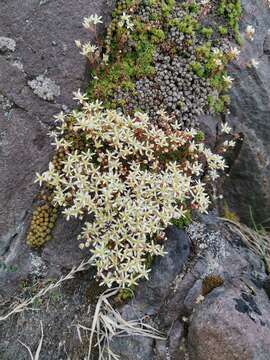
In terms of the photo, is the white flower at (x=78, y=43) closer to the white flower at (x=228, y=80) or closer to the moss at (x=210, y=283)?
the white flower at (x=228, y=80)

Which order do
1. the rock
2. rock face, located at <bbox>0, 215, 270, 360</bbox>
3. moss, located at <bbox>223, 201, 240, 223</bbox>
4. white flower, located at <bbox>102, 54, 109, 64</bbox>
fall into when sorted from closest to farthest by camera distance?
the rock, rock face, located at <bbox>0, 215, 270, 360</bbox>, white flower, located at <bbox>102, 54, 109, 64</bbox>, moss, located at <bbox>223, 201, 240, 223</bbox>

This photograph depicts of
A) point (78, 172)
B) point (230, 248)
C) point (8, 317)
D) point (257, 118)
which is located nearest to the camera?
point (78, 172)

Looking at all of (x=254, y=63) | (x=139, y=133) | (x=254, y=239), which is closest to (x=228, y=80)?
(x=254, y=63)

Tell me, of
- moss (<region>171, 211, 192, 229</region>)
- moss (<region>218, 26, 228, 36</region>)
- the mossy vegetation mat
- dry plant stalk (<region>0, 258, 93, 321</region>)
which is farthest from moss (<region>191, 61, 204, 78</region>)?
dry plant stalk (<region>0, 258, 93, 321</region>)

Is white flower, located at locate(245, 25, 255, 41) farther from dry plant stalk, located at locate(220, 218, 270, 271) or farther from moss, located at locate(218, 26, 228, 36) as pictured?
dry plant stalk, located at locate(220, 218, 270, 271)

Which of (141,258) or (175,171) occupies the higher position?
(175,171)

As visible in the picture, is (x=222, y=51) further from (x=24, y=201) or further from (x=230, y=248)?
(x=24, y=201)

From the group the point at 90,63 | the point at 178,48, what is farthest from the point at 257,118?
the point at 90,63

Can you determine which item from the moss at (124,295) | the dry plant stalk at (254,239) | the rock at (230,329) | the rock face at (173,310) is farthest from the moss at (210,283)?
the dry plant stalk at (254,239)
